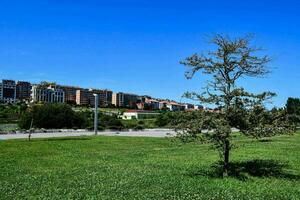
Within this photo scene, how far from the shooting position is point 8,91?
148375 mm

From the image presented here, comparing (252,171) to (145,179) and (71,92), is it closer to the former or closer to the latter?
(145,179)

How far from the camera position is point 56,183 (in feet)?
44.2

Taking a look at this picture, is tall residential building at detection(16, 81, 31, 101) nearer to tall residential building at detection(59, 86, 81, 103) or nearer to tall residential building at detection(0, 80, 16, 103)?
tall residential building at detection(0, 80, 16, 103)

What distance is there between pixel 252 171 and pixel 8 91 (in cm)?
14028

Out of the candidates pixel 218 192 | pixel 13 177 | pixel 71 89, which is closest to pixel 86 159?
pixel 13 177

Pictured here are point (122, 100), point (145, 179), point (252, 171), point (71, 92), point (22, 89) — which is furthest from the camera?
point (122, 100)

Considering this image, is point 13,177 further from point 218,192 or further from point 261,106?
point 261,106

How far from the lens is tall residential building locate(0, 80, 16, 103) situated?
144613mm

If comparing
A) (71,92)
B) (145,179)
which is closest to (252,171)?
(145,179)

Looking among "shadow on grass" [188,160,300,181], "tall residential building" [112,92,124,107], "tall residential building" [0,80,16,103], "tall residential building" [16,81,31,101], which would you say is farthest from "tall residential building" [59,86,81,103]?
"shadow on grass" [188,160,300,181]

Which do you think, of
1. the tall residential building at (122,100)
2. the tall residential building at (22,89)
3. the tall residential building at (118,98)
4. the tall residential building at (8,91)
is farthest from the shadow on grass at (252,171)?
the tall residential building at (118,98)

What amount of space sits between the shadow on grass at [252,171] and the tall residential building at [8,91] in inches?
5238

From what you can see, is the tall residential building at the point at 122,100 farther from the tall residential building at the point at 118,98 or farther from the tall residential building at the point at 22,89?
the tall residential building at the point at 22,89

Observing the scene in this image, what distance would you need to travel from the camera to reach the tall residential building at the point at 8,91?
474ft
